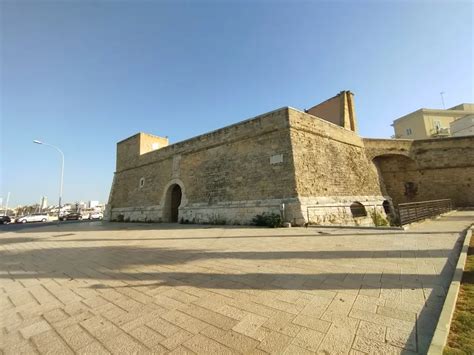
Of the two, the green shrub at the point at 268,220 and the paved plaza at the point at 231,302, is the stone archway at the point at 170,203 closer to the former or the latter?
the green shrub at the point at 268,220

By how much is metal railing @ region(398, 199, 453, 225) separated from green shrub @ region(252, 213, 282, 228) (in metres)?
4.51

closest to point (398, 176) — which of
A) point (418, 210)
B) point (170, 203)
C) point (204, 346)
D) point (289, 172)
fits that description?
point (418, 210)

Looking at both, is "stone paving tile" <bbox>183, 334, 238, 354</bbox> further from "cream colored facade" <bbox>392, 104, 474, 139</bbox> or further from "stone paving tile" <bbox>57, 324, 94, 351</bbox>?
"cream colored facade" <bbox>392, 104, 474, 139</bbox>

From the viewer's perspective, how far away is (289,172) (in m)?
10.4

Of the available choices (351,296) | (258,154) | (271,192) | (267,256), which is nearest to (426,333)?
(351,296)

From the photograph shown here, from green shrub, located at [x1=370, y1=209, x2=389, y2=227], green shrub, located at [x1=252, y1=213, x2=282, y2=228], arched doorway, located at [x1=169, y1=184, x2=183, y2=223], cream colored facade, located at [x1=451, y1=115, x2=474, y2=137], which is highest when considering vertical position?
cream colored facade, located at [x1=451, y1=115, x2=474, y2=137]

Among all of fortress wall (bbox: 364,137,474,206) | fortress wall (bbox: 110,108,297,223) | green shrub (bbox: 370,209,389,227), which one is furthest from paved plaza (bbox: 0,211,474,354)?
fortress wall (bbox: 364,137,474,206)

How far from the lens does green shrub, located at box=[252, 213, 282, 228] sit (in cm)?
962

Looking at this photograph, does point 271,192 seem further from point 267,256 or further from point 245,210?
point 267,256

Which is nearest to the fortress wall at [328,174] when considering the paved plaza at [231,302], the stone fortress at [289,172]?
the stone fortress at [289,172]

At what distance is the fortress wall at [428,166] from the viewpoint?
16.8 metres

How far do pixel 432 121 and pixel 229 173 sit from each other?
113 feet

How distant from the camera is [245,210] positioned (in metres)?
11.0

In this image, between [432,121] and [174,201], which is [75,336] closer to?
[174,201]
